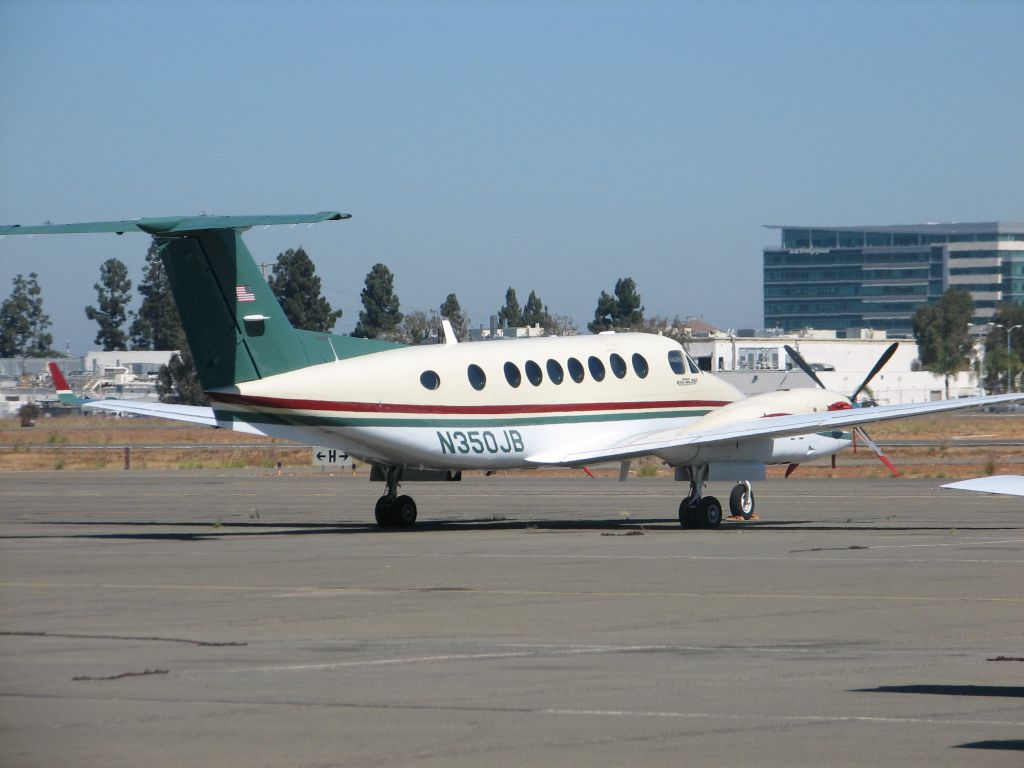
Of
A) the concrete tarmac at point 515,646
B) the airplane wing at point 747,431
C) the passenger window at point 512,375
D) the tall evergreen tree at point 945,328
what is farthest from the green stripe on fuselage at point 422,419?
the tall evergreen tree at point 945,328

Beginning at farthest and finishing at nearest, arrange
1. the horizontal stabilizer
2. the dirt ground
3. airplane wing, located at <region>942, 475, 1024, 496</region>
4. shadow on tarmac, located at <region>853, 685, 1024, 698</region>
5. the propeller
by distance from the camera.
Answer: the dirt ground
the propeller
the horizontal stabilizer
shadow on tarmac, located at <region>853, 685, 1024, 698</region>
airplane wing, located at <region>942, 475, 1024, 496</region>

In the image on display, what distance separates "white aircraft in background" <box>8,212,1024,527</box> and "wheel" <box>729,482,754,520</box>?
34mm

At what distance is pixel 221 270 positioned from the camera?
24719 millimetres

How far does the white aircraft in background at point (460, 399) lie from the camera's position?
976 inches

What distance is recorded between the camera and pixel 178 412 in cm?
2798

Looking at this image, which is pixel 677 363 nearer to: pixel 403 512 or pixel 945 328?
pixel 403 512

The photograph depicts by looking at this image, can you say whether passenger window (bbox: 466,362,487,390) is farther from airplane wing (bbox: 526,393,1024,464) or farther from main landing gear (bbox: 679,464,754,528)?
main landing gear (bbox: 679,464,754,528)

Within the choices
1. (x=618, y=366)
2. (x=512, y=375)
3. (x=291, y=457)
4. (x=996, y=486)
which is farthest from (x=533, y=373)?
(x=291, y=457)

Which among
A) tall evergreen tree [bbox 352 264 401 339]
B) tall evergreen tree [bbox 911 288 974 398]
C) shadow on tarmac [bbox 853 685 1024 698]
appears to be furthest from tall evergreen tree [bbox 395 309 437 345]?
shadow on tarmac [bbox 853 685 1024 698]

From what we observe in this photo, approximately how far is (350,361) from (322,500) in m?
12.2

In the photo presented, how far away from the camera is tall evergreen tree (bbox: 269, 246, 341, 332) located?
128375 millimetres

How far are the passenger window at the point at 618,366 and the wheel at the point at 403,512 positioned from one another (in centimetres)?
460

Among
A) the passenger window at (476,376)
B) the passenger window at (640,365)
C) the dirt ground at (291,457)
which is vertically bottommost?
the dirt ground at (291,457)

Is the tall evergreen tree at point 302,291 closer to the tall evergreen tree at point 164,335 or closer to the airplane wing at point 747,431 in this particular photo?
the tall evergreen tree at point 164,335
